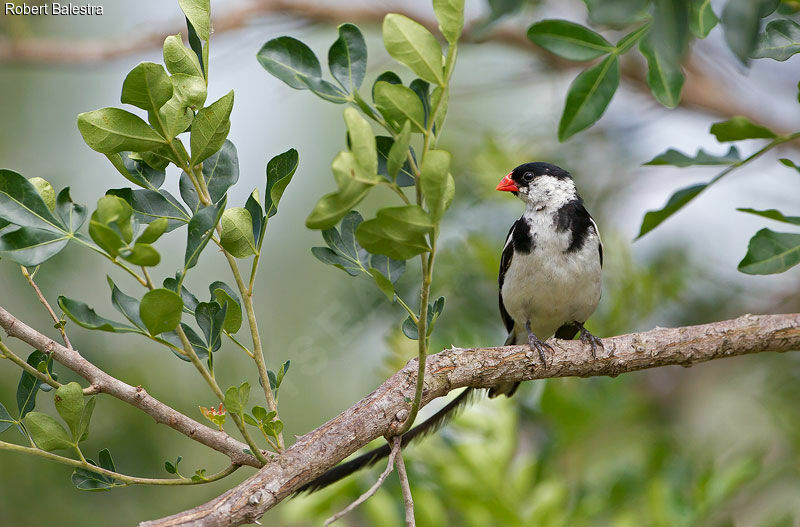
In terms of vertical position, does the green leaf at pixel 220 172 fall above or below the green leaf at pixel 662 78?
above

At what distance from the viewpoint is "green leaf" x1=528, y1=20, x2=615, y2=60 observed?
54.7 inches

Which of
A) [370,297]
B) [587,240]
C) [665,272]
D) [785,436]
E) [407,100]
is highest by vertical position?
[407,100]

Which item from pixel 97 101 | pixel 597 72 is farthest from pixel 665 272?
pixel 97 101

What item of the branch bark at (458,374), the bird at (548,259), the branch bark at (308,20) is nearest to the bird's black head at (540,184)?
the bird at (548,259)

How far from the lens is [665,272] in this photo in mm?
3555

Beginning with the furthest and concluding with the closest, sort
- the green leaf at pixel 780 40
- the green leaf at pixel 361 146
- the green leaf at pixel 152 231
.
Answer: the green leaf at pixel 780 40
the green leaf at pixel 152 231
the green leaf at pixel 361 146

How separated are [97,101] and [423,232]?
195 inches

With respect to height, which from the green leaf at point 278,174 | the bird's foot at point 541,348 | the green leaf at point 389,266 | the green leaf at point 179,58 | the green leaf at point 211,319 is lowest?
the bird's foot at point 541,348

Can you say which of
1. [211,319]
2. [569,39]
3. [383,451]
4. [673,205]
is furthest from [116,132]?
[673,205]

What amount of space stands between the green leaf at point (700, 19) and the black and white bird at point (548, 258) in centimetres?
174

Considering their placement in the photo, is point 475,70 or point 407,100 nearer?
point 407,100

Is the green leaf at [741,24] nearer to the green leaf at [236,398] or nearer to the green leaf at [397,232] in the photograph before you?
the green leaf at [397,232]

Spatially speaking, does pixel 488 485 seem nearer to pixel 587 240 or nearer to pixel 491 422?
pixel 491 422

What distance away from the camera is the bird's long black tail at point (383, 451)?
5.74ft
